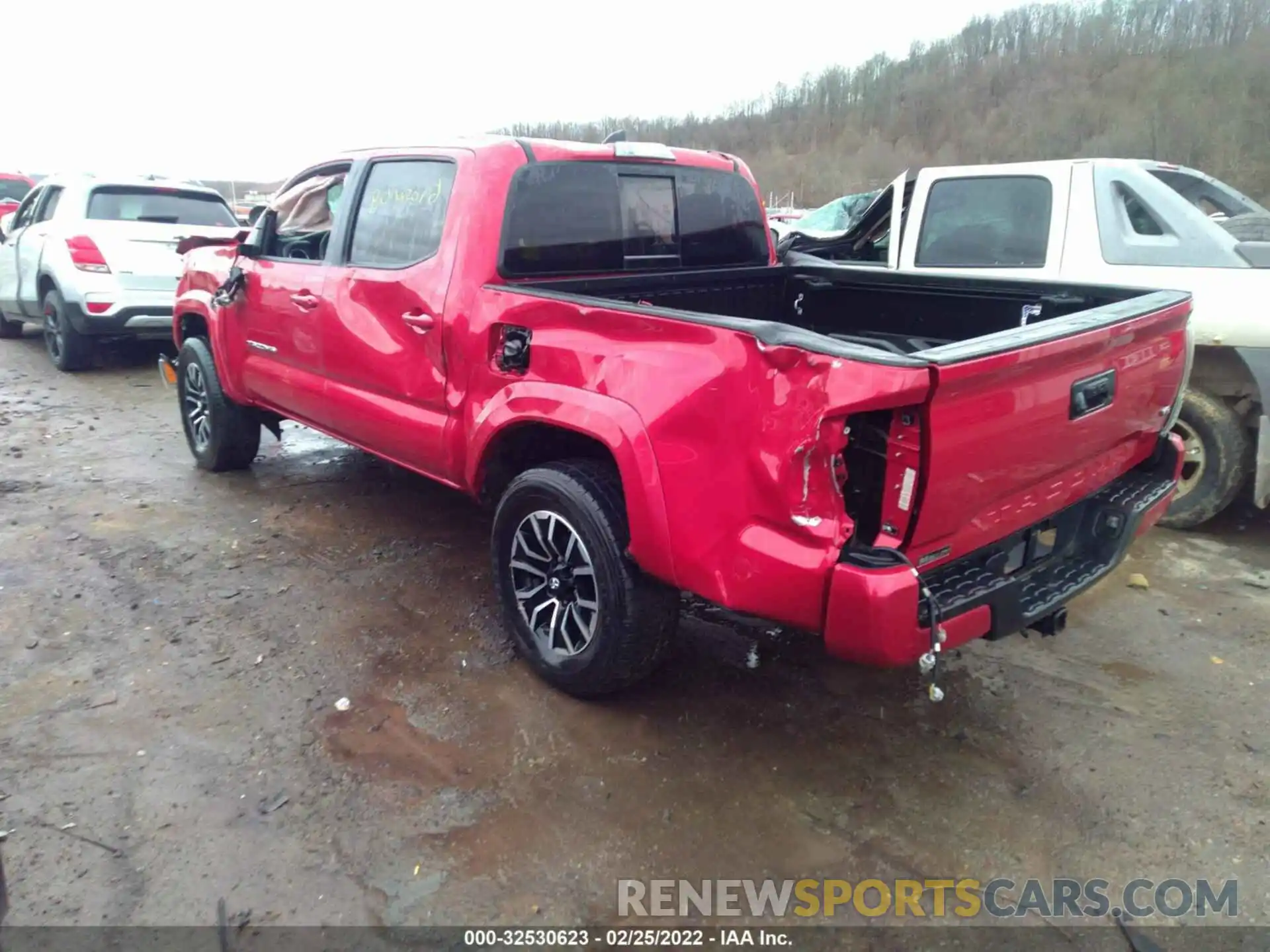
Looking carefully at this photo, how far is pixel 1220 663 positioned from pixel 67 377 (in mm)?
9319

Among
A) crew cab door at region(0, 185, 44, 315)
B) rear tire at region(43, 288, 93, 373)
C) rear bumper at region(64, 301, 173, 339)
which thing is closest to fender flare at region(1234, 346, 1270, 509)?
rear bumper at region(64, 301, 173, 339)

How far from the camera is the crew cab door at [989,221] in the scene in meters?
5.20

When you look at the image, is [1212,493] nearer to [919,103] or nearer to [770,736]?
[770,736]

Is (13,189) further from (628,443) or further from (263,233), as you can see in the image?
(628,443)

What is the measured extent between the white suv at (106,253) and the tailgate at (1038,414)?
23.9 feet

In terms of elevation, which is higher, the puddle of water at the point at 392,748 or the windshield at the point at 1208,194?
the windshield at the point at 1208,194

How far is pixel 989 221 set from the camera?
555 cm

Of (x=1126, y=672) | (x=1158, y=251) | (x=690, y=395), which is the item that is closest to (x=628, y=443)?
(x=690, y=395)

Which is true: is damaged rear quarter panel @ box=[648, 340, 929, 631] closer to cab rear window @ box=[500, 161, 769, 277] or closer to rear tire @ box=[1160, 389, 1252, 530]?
cab rear window @ box=[500, 161, 769, 277]

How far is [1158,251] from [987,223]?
3.43ft

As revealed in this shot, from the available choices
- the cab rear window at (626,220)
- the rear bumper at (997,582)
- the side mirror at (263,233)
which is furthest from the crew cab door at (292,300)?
the rear bumper at (997,582)

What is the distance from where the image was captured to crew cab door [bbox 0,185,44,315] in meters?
8.91

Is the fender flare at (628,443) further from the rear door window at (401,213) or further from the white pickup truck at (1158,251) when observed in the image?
the white pickup truck at (1158,251)

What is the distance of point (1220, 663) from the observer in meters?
3.46
